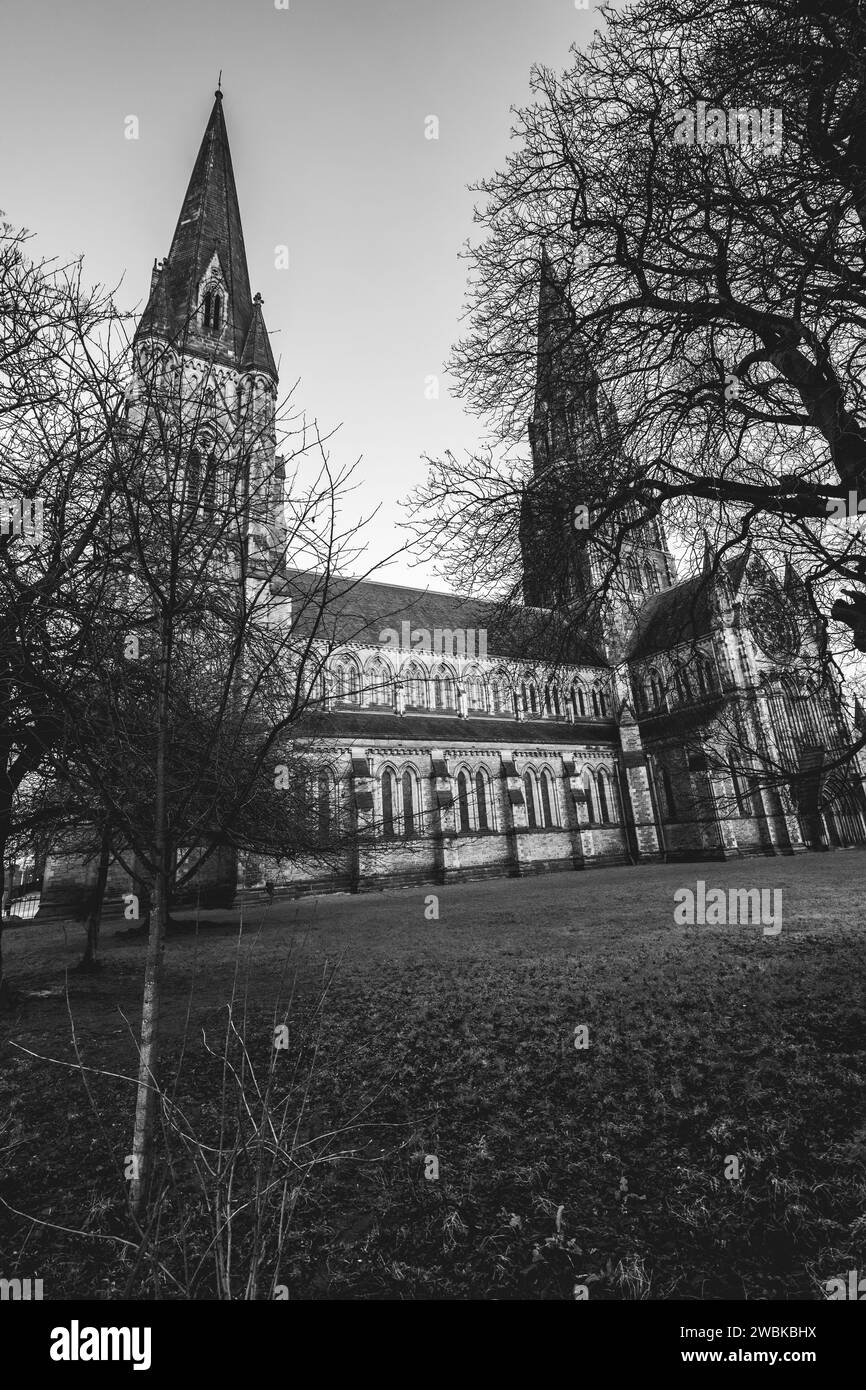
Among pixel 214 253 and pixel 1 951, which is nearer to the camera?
pixel 1 951

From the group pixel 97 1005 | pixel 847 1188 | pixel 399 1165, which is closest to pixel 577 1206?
pixel 399 1165

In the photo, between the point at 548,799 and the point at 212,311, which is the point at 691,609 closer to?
the point at 548,799

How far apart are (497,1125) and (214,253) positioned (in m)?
35.6

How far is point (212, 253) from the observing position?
2780cm

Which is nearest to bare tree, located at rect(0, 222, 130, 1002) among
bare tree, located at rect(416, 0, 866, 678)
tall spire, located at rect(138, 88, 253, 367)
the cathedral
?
bare tree, located at rect(416, 0, 866, 678)

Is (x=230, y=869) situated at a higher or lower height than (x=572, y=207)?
lower

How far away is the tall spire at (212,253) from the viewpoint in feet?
86.0

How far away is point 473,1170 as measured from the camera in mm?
3361

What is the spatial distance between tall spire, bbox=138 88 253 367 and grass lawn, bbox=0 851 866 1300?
89.8 ft

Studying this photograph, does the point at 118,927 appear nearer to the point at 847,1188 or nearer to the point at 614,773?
the point at 847,1188

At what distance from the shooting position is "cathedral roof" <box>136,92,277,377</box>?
25859mm

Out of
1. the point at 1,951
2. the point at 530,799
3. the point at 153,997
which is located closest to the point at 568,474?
the point at 153,997

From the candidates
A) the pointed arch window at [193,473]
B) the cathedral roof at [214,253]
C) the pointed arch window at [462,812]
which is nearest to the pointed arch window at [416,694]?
the pointed arch window at [462,812]
